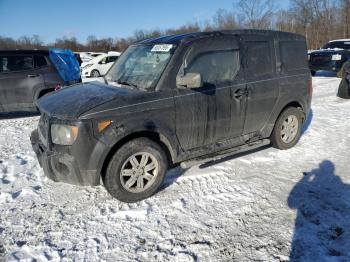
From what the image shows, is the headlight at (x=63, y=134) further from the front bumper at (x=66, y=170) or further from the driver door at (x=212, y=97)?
the driver door at (x=212, y=97)

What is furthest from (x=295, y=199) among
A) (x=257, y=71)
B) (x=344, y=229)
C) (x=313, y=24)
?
(x=313, y=24)

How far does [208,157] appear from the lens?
4.43 metres

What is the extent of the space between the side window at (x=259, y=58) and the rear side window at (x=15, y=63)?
6.26 metres

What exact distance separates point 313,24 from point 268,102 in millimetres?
41014

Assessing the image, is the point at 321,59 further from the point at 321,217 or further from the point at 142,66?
the point at 321,217

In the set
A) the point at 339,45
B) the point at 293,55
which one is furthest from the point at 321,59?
the point at 293,55

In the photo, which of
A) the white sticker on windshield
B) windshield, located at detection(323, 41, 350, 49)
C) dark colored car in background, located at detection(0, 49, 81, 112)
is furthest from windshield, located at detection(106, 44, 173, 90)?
windshield, located at detection(323, 41, 350, 49)

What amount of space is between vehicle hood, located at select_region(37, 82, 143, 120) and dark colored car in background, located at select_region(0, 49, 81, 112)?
14.9ft

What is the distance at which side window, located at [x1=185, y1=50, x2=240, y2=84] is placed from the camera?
4.23m

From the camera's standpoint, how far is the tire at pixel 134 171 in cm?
369

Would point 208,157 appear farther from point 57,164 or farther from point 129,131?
point 57,164

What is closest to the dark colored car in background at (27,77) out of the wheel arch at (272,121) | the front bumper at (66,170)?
the front bumper at (66,170)

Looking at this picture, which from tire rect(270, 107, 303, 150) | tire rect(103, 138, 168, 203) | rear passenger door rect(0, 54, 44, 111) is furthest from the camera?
rear passenger door rect(0, 54, 44, 111)

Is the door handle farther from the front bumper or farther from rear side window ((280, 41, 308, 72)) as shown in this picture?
the front bumper
